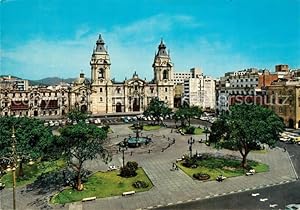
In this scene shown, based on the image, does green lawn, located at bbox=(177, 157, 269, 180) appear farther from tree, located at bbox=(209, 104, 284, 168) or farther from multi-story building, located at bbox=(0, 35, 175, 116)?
multi-story building, located at bbox=(0, 35, 175, 116)

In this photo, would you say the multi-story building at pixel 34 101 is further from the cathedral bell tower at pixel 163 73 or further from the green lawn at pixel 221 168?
the green lawn at pixel 221 168

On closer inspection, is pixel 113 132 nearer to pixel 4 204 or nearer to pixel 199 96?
pixel 4 204

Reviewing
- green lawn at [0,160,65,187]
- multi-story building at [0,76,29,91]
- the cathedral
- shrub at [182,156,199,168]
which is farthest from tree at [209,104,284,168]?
multi-story building at [0,76,29,91]

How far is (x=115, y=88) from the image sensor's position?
4090 inches

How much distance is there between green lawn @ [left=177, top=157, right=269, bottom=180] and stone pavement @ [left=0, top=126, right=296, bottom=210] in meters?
1.05

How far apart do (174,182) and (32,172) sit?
16.3 metres

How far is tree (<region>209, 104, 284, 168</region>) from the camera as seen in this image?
36125 mm

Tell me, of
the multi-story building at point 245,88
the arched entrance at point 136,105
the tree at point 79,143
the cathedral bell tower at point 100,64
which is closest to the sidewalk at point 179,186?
the tree at point 79,143

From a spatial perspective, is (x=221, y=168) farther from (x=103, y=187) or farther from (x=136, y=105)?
(x=136, y=105)

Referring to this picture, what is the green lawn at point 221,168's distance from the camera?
119 feet

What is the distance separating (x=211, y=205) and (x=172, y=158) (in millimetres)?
16666

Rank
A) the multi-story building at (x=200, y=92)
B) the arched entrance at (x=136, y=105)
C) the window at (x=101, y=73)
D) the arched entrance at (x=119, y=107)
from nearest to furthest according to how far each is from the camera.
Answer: the window at (x=101, y=73) < the arched entrance at (x=119, y=107) < the arched entrance at (x=136, y=105) < the multi-story building at (x=200, y=92)

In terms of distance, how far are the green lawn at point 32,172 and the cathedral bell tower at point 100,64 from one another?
61.9 meters

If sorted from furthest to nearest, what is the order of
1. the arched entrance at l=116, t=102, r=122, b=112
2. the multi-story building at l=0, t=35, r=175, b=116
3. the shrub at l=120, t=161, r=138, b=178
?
the arched entrance at l=116, t=102, r=122, b=112
the multi-story building at l=0, t=35, r=175, b=116
the shrub at l=120, t=161, r=138, b=178
